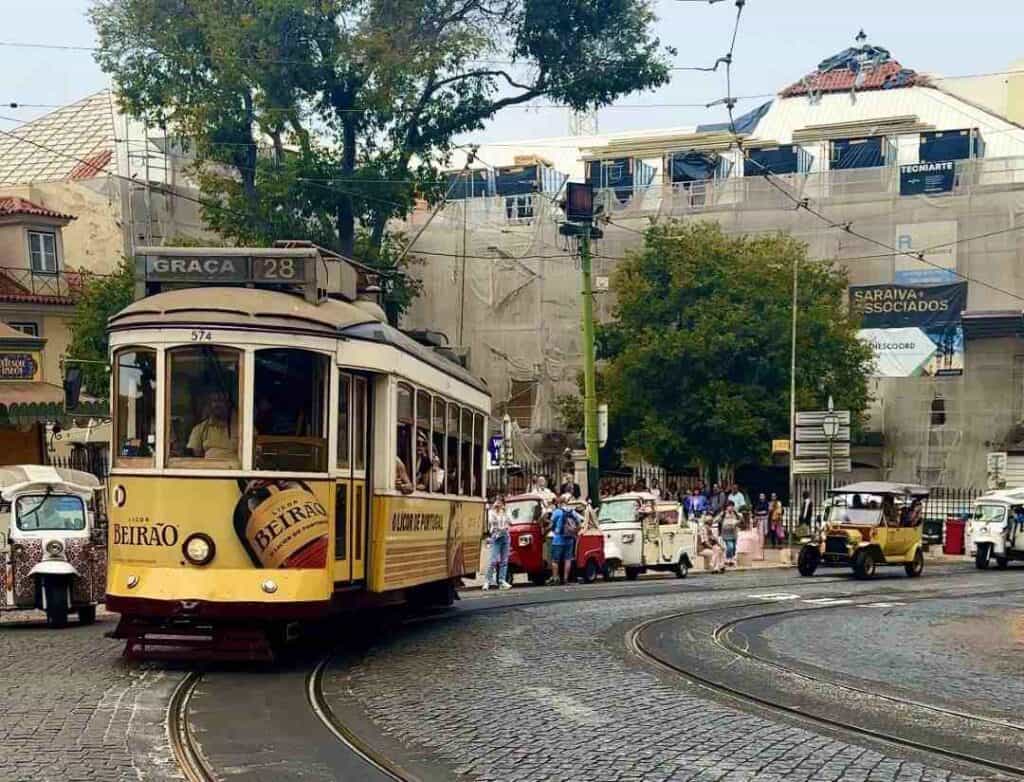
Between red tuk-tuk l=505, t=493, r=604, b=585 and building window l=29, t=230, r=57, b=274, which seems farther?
building window l=29, t=230, r=57, b=274

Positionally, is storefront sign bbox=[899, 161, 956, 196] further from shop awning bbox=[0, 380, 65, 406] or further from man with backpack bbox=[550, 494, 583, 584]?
shop awning bbox=[0, 380, 65, 406]

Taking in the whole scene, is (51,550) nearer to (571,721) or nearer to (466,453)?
(466,453)

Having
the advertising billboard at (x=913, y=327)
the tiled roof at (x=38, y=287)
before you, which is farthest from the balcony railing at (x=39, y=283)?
the advertising billboard at (x=913, y=327)

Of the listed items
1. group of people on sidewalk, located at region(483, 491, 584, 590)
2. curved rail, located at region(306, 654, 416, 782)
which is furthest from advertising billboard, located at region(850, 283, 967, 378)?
curved rail, located at region(306, 654, 416, 782)

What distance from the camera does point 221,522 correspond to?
12.9m

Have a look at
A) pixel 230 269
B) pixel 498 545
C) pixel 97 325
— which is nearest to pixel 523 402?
pixel 97 325

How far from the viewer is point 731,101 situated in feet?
108

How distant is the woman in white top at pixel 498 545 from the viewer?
2730cm

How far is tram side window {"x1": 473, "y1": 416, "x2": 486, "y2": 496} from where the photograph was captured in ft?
63.7

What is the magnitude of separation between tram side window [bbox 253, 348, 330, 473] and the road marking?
1243cm

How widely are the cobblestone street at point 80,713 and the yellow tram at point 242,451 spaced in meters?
0.59

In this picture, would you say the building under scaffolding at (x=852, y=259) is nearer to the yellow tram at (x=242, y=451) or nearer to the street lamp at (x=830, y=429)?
the street lamp at (x=830, y=429)

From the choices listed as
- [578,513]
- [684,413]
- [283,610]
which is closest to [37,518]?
[283,610]

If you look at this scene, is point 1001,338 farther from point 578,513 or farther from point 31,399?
point 31,399
